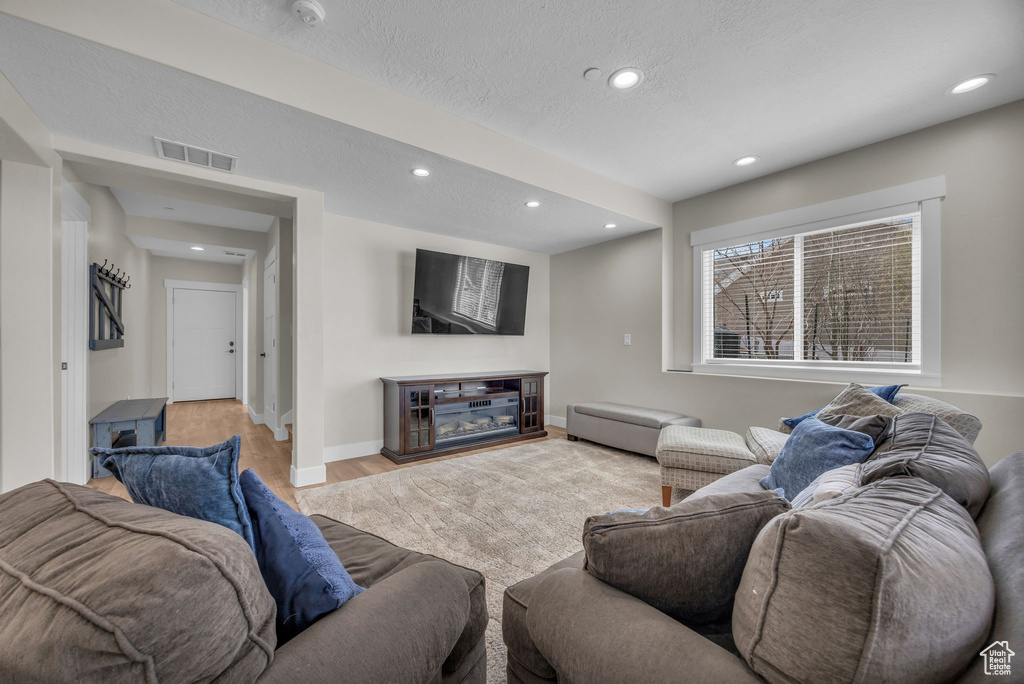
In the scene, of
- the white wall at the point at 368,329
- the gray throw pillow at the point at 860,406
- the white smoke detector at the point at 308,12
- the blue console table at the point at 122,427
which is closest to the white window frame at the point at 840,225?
the gray throw pillow at the point at 860,406

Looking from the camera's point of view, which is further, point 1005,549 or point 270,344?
point 270,344

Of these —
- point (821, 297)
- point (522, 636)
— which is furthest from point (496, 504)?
point (821, 297)

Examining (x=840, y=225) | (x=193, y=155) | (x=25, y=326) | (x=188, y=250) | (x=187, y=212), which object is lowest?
(x=25, y=326)

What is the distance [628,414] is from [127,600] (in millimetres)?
3656

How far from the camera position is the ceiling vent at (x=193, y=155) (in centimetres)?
232

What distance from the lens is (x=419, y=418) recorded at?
3.82 meters

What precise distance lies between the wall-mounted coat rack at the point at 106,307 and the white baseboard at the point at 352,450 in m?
1.96

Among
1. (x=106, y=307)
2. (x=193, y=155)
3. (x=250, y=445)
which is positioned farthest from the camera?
(x=250, y=445)

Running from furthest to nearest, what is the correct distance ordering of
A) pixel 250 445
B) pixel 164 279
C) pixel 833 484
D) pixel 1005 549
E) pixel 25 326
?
pixel 164 279
pixel 250 445
pixel 25 326
pixel 833 484
pixel 1005 549

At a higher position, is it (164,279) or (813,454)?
(164,279)

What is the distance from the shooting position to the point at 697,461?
2.57 metres

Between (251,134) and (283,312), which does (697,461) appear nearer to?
(251,134)

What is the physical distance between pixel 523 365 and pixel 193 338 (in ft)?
18.4

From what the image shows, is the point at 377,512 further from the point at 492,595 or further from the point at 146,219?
the point at 146,219
